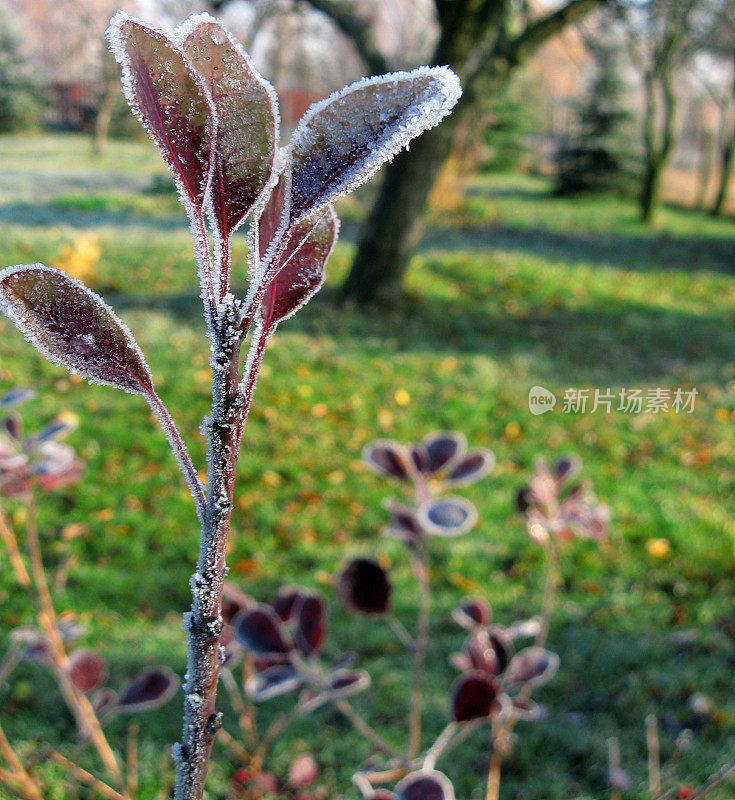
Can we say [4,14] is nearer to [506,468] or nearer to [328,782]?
[506,468]

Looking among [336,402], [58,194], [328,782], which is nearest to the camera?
[328,782]

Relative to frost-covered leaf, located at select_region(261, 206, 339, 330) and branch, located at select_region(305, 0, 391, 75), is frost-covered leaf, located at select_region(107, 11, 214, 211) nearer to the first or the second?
frost-covered leaf, located at select_region(261, 206, 339, 330)

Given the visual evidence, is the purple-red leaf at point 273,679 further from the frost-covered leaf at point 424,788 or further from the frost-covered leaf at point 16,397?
the frost-covered leaf at point 16,397

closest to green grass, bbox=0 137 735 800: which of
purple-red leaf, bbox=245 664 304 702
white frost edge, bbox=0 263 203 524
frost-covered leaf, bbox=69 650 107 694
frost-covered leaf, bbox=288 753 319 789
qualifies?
frost-covered leaf, bbox=288 753 319 789

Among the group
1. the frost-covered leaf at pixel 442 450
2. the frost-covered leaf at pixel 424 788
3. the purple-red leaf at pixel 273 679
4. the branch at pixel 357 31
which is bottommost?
the purple-red leaf at pixel 273 679

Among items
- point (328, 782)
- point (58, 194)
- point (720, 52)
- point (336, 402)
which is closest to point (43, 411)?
point (336, 402)

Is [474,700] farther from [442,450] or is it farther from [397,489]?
[397,489]

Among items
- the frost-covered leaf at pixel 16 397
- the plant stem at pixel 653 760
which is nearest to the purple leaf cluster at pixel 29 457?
the frost-covered leaf at pixel 16 397
